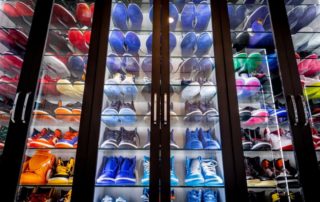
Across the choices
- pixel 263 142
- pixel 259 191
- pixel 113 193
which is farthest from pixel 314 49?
pixel 113 193

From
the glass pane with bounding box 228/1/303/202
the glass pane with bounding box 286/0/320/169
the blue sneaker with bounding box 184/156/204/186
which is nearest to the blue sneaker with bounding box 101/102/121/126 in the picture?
the blue sneaker with bounding box 184/156/204/186

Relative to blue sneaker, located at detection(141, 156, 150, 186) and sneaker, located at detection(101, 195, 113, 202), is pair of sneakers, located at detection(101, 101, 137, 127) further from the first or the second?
sneaker, located at detection(101, 195, 113, 202)

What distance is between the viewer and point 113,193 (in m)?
1.74

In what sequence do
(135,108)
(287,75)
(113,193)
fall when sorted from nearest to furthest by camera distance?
(287,75), (113,193), (135,108)

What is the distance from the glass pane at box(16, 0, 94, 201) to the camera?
1.62 m

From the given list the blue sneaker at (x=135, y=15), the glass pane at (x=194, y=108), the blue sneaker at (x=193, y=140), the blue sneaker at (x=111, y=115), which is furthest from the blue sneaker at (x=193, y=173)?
the blue sneaker at (x=135, y=15)

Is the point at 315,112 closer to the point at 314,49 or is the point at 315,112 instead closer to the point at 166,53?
the point at 314,49

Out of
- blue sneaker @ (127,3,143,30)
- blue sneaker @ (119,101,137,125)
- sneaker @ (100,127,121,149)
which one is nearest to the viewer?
sneaker @ (100,127,121,149)

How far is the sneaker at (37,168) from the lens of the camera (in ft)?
5.15

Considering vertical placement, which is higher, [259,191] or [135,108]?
[135,108]

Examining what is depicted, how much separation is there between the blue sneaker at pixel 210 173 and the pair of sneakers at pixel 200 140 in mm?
123

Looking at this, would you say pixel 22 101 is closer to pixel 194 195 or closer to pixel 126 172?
pixel 126 172

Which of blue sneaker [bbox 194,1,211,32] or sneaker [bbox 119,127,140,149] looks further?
blue sneaker [bbox 194,1,211,32]

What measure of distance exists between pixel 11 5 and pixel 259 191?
2.56 meters
